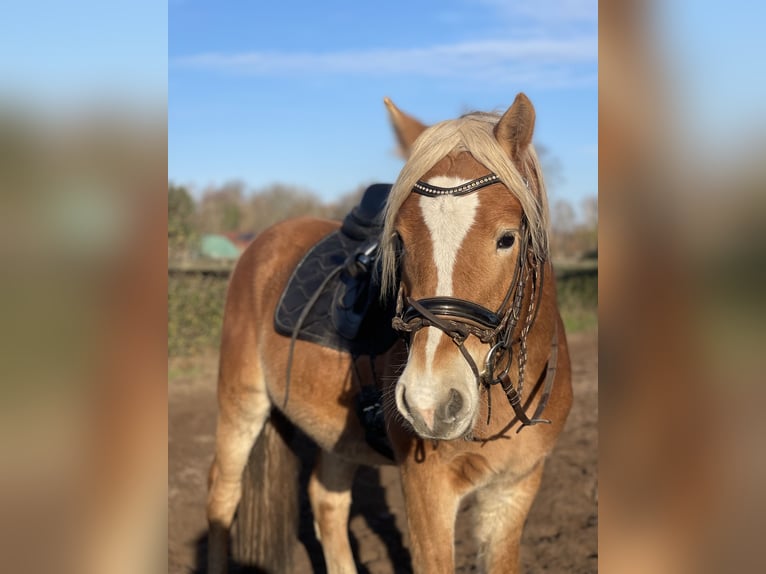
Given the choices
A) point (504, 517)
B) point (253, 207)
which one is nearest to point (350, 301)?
point (504, 517)

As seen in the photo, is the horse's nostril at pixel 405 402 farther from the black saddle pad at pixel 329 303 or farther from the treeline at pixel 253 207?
the treeline at pixel 253 207

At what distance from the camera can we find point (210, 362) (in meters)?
10.1

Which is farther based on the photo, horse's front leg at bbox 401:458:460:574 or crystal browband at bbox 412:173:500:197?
horse's front leg at bbox 401:458:460:574

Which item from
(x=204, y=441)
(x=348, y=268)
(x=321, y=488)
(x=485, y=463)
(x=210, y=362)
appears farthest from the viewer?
(x=210, y=362)

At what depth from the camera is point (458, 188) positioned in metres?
2.08

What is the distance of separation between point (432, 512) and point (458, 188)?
1.20 m

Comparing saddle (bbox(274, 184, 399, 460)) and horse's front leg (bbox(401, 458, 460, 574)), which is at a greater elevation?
saddle (bbox(274, 184, 399, 460))

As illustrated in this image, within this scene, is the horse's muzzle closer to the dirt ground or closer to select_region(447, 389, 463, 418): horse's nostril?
select_region(447, 389, 463, 418): horse's nostril

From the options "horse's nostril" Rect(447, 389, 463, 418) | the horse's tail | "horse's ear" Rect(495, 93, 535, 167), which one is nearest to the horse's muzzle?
"horse's nostril" Rect(447, 389, 463, 418)

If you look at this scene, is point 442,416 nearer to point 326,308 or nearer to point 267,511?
point 326,308

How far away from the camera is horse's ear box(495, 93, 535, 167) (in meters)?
2.20

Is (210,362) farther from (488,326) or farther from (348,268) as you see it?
(488,326)
